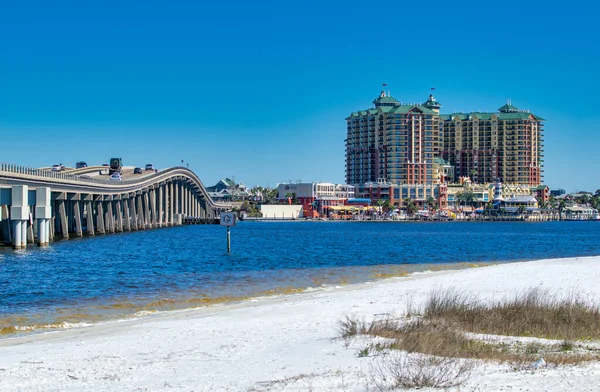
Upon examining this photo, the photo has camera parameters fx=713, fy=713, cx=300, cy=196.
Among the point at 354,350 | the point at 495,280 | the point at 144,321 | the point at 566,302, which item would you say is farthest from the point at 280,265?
the point at 354,350

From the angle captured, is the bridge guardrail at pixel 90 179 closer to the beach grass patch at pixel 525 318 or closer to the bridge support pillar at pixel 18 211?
the bridge support pillar at pixel 18 211

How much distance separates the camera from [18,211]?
6347 cm

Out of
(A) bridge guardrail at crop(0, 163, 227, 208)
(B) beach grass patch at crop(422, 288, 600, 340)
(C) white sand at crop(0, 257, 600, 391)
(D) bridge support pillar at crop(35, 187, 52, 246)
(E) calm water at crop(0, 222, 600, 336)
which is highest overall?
(A) bridge guardrail at crop(0, 163, 227, 208)

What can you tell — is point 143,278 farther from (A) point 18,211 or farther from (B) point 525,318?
(B) point 525,318

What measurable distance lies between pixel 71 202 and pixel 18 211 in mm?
42869

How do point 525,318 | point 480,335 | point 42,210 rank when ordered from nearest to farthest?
point 480,335 → point 525,318 → point 42,210

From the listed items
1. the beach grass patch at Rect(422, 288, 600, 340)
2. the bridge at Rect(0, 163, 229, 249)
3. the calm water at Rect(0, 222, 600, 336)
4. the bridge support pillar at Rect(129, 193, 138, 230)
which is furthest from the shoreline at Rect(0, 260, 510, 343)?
the bridge support pillar at Rect(129, 193, 138, 230)

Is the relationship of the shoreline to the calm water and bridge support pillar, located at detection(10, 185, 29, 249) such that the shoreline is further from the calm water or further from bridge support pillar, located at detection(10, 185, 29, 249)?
bridge support pillar, located at detection(10, 185, 29, 249)

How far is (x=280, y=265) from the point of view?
5466cm

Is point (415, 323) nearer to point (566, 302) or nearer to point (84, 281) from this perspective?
point (566, 302)

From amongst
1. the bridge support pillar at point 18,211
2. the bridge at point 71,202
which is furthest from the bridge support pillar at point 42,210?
the bridge support pillar at point 18,211

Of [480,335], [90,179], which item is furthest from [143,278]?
[90,179]

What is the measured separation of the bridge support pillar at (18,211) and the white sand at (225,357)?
41.5 meters

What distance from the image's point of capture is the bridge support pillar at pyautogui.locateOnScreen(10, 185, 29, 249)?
63.3m
